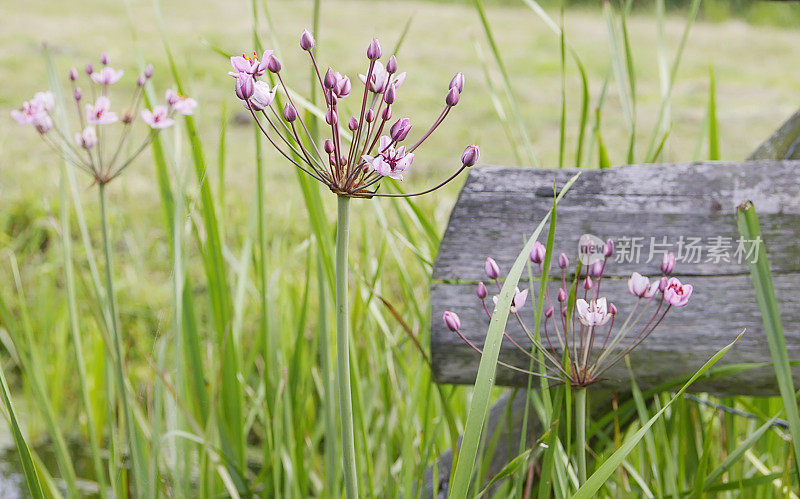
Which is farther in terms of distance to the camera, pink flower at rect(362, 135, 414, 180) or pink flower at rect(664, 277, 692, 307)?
pink flower at rect(664, 277, 692, 307)

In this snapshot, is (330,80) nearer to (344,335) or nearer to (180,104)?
(344,335)

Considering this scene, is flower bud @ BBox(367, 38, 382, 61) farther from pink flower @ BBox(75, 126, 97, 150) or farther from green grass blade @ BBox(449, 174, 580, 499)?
pink flower @ BBox(75, 126, 97, 150)

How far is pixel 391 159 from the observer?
47 centimetres

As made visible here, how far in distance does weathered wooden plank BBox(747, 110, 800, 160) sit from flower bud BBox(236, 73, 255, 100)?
708mm

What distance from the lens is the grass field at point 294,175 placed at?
108cm

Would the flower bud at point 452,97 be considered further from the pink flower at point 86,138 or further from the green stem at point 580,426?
the pink flower at point 86,138

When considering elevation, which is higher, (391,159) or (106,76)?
(106,76)

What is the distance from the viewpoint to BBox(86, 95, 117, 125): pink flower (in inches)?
31.0

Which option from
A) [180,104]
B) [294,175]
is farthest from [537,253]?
[294,175]

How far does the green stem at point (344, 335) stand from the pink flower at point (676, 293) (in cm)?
27

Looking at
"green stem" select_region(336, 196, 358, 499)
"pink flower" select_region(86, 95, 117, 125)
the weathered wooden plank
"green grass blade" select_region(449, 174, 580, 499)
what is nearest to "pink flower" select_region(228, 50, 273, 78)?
"green stem" select_region(336, 196, 358, 499)

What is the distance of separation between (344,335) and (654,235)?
477 millimetres

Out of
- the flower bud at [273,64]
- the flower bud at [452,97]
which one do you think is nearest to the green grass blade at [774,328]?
the flower bud at [452,97]

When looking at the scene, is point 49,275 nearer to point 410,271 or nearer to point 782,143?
point 410,271
